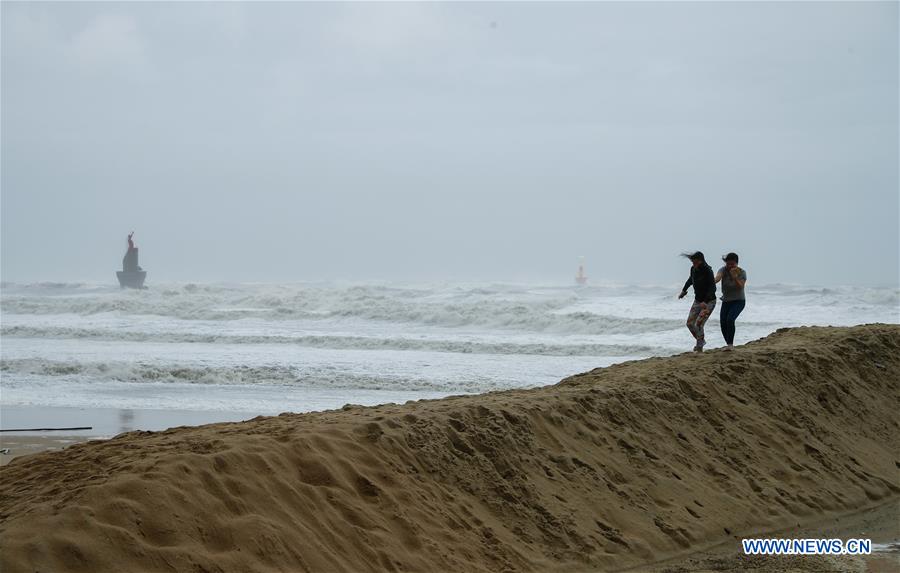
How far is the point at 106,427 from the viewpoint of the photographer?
11.2 metres

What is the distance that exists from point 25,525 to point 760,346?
8.90 meters

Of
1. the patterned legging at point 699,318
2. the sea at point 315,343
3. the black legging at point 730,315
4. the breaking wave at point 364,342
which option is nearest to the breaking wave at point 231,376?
the sea at point 315,343

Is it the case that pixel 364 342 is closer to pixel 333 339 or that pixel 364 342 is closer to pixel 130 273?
pixel 333 339

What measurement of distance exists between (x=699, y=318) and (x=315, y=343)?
15.8m

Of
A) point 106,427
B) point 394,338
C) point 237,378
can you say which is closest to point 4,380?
point 237,378

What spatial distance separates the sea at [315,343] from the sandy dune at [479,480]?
5.85 m

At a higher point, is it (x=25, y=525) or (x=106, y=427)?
(x=25, y=525)

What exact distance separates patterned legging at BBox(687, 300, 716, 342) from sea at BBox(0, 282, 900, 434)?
16.2ft

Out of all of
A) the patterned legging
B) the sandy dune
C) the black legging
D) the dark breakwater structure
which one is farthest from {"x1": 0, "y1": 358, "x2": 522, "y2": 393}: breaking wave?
the dark breakwater structure

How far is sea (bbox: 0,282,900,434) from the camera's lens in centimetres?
1437

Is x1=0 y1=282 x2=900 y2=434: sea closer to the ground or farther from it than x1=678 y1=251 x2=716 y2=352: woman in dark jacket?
closer to the ground

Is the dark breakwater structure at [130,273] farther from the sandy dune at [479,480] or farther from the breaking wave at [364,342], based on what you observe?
the sandy dune at [479,480]

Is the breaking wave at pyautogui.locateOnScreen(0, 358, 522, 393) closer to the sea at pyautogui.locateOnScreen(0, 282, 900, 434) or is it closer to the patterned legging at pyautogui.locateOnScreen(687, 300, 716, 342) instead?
the sea at pyautogui.locateOnScreen(0, 282, 900, 434)

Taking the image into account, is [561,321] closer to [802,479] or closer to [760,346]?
[760,346]
